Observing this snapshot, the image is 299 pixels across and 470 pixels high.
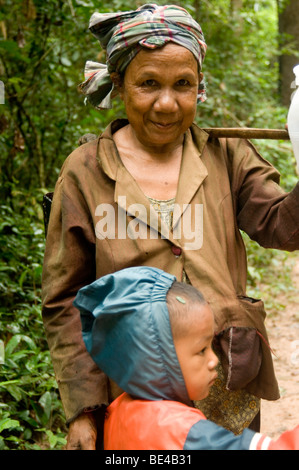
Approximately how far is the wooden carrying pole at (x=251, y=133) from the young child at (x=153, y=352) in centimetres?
71

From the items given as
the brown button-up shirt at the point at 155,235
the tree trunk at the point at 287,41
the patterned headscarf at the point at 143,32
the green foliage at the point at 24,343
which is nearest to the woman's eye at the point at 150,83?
the patterned headscarf at the point at 143,32

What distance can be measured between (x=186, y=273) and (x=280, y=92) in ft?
30.2

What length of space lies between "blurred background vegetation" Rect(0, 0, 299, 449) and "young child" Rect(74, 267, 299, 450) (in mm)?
1197

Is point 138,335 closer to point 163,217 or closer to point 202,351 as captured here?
point 202,351

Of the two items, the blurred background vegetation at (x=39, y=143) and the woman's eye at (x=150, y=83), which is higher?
the woman's eye at (x=150, y=83)

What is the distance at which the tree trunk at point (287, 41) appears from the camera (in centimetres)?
973

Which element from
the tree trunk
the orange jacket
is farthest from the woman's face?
the tree trunk

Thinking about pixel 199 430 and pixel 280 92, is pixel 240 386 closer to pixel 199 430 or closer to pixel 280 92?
pixel 199 430

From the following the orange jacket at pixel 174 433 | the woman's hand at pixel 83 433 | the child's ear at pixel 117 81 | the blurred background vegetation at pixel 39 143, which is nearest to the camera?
the orange jacket at pixel 174 433

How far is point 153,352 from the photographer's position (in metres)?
1.57

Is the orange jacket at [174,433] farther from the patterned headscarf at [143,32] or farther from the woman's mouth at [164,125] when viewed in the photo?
the patterned headscarf at [143,32]

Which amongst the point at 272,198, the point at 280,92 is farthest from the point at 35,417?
the point at 280,92

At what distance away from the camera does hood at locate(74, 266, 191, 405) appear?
157 cm

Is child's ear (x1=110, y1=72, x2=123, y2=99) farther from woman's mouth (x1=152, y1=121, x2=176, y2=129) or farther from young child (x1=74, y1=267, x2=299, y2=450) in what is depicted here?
young child (x1=74, y1=267, x2=299, y2=450)
